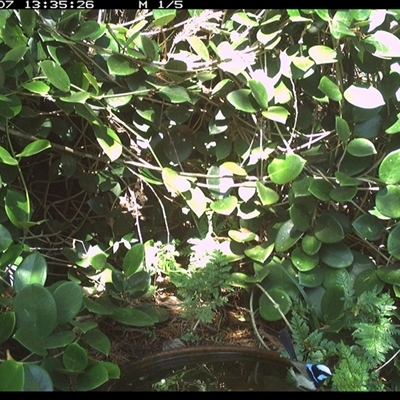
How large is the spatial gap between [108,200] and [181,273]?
14.6 inches

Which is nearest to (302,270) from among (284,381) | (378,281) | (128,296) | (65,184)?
(378,281)

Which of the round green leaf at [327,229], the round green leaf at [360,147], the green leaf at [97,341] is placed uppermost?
the round green leaf at [360,147]

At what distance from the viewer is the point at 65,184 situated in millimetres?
1874

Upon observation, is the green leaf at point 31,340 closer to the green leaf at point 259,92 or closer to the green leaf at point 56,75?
the green leaf at point 56,75

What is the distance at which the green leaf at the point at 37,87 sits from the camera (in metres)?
1.39

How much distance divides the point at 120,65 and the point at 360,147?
69 cm

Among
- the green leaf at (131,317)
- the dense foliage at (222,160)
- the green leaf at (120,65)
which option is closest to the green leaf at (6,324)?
the dense foliage at (222,160)

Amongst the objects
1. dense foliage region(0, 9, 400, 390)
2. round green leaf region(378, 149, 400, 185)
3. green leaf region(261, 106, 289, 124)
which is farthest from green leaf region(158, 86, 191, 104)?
round green leaf region(378, 149, 400, 185)

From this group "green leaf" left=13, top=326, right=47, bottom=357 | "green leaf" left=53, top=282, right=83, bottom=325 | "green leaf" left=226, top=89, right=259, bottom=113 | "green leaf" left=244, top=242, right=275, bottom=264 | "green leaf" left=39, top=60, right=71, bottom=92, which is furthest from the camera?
"green leaf" left=244, top=242, right=275, bottom=264

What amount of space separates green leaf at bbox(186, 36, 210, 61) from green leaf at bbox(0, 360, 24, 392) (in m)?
0.89

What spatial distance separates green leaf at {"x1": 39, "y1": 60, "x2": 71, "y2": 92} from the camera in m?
1.37

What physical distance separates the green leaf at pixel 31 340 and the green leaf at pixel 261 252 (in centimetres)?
67

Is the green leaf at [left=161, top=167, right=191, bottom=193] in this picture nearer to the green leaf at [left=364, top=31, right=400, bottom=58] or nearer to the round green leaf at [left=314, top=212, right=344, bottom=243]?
the round green leaf at [left=314, top=212, right=344, bottom=243]

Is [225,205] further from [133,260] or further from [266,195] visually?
[133,260]
